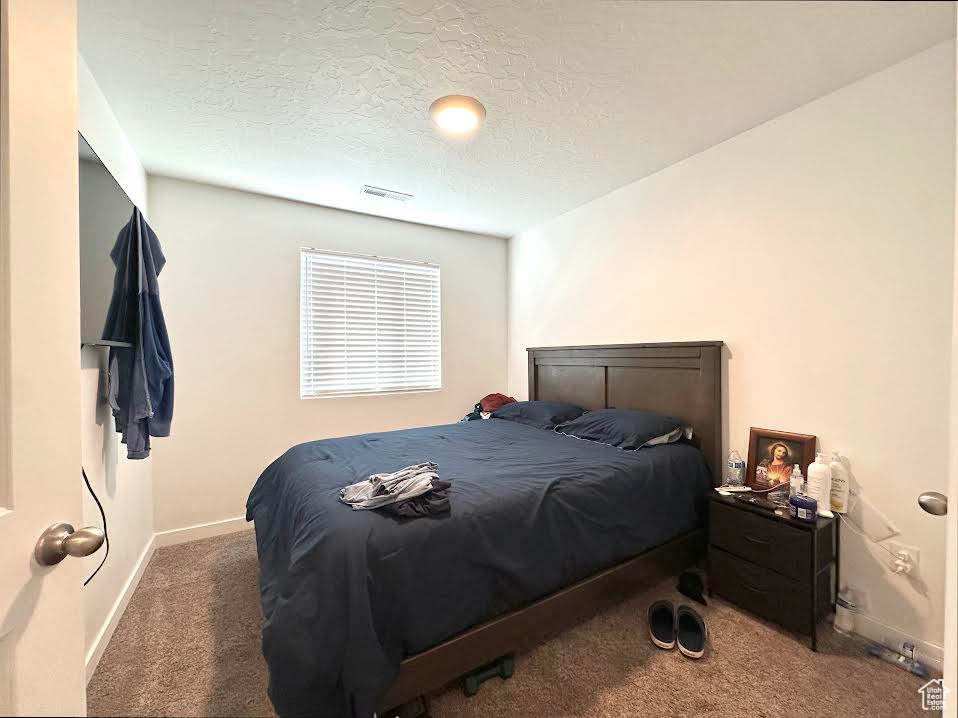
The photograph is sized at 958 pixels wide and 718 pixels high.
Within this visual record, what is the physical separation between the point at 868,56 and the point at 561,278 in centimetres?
289

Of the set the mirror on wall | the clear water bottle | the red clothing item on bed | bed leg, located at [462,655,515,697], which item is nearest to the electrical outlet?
the clear water bottle

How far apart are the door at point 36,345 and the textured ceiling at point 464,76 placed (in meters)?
0.61

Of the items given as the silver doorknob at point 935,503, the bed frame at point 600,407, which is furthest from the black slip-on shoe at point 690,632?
the silver doorknob at point 935,503

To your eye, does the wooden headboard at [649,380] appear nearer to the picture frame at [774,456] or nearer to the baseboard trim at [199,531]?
the picture frame at [774,456]

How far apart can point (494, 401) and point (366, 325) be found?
1381mm

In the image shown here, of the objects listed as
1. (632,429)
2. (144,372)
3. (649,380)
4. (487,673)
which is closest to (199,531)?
(144,372)

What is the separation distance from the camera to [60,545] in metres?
0.51

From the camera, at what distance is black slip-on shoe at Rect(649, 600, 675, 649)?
55.5 inches

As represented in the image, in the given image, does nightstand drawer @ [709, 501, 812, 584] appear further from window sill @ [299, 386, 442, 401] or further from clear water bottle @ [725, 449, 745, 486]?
window sill @ [299, 386, 442, 401]

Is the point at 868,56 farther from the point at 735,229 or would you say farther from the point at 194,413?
the point at 194,413

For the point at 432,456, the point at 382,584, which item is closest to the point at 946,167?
the point at 382,584

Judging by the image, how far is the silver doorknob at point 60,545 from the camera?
0.51 m

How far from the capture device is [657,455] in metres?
2.05

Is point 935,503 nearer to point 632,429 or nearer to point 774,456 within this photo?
point 774,456
